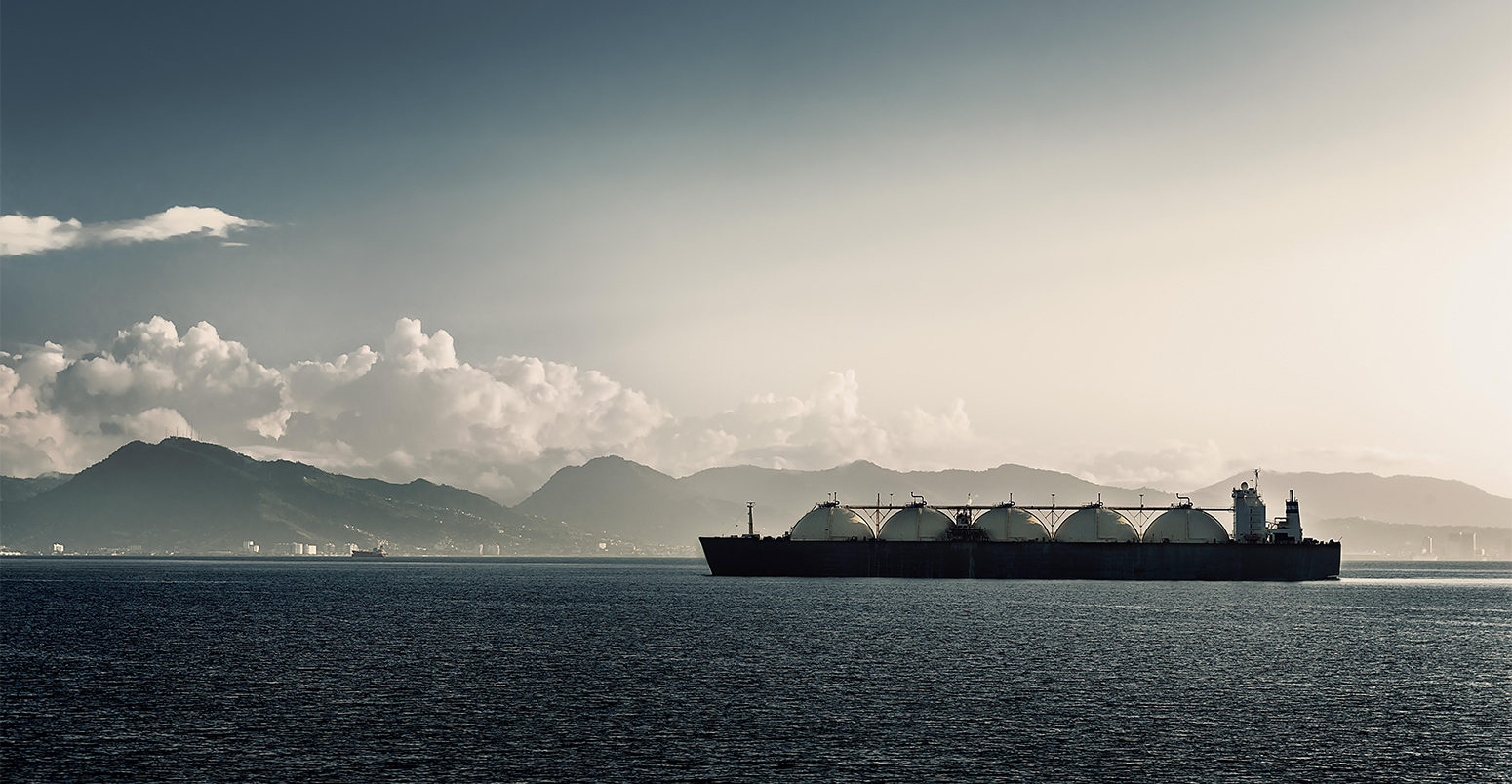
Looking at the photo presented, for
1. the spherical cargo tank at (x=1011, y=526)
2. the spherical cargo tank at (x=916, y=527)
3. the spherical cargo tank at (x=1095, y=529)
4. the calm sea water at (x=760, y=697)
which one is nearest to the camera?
the calm sea water at (x=760, y=697)

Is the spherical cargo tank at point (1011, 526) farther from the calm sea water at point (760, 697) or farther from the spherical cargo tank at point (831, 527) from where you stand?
the calm sea water at point (760, 697)

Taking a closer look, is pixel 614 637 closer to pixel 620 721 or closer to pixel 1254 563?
pixel 620 721

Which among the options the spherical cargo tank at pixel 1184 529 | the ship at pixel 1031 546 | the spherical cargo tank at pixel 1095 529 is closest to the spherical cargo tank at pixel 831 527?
the ship at pixel 1031 546

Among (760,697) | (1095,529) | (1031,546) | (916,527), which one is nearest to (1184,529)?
(1095,529)

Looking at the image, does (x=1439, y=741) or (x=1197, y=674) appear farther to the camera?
(x=1197, y=674)

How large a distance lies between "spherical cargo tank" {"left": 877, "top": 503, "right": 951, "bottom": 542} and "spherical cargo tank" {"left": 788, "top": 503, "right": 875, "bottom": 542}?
3.44 m

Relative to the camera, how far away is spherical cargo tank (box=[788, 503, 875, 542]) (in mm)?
184375

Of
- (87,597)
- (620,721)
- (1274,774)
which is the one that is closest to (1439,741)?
(1274,774)

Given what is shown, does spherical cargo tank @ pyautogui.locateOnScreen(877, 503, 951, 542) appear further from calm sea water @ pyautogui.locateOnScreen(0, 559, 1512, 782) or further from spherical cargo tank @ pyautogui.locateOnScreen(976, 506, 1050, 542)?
calm sea water @ pyautogui.locateOnScreen(0, 559, 1512, 782)

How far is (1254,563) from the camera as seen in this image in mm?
184250

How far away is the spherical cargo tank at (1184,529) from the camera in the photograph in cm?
18562

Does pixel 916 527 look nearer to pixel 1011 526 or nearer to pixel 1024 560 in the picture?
pixel 1011 526

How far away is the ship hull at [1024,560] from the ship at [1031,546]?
0.16 meters

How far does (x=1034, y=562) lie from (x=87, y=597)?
139 m
